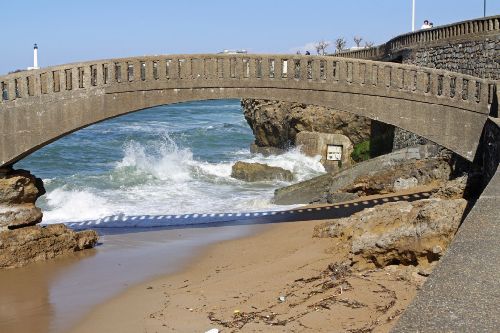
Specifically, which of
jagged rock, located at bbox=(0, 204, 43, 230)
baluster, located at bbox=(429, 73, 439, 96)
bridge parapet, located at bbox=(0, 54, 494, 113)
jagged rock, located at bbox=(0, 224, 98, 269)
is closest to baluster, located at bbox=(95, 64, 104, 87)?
bridge parapet, located at bbox=(0, 54, 494, 113)

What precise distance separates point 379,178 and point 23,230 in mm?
9043

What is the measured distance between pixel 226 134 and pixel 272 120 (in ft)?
40.1

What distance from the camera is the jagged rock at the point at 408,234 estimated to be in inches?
384

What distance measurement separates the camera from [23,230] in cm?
1355

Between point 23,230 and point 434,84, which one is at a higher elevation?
point 434,84

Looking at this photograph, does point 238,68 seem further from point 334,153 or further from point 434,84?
point 334,153

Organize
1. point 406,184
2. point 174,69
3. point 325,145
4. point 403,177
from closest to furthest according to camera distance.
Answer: point 174,69 → point 406,184 → point 403,177 → point 325,145

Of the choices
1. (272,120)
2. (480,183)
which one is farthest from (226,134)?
(480,183)

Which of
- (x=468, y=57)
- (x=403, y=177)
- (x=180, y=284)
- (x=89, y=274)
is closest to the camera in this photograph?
(x=180, y=284)

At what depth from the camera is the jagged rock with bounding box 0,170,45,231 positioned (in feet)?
44.2

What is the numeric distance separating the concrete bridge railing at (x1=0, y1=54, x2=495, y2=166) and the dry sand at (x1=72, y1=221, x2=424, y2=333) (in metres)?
3.12

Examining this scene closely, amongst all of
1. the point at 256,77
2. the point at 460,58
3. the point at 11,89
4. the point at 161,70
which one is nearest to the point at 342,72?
the point at 256,77

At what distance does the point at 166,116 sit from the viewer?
182ft

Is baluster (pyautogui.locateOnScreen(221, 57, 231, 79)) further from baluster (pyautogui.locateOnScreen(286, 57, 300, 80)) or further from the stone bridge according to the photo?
the stone bridge
